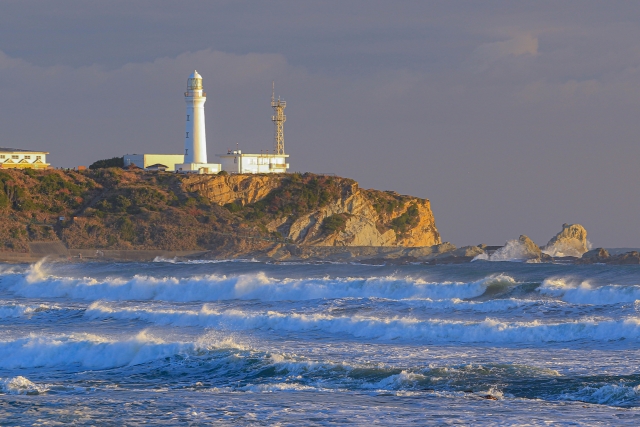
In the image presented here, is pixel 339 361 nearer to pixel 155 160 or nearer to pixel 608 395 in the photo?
pixel 608 395

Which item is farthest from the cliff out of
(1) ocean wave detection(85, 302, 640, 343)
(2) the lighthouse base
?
(1) ocean wave detection(85, 302, 640, 343)

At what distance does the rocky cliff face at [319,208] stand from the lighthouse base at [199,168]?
271 centimetres

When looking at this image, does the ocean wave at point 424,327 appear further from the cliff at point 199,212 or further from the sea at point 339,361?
the cliff at point 199,212

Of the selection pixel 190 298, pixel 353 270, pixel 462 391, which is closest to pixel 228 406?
pixel 462 391

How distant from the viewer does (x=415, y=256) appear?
44906 mm

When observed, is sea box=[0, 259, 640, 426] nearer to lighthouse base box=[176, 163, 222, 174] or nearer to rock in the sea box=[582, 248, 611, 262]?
rock in the sea box=[582, 248, 611, 262]

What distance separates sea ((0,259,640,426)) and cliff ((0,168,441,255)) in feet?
82.0

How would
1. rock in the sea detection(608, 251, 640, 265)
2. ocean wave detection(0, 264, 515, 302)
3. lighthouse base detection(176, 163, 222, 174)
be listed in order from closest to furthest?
ocean wave detection(0, 264, 515, 302)
rock in the sea detection(608, 251, 640, 265)
lighthouse base detection(176, 163, 222, 174)

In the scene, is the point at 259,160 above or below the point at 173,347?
above

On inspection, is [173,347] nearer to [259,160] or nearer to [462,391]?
[462,391]

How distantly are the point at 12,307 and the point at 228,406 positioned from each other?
13598 millimetres

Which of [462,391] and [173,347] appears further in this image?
[173,347]

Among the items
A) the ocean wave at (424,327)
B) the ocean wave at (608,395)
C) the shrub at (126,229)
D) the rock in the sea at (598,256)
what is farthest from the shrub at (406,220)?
the ocean wave at (608,395)

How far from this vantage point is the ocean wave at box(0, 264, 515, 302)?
26578mm
